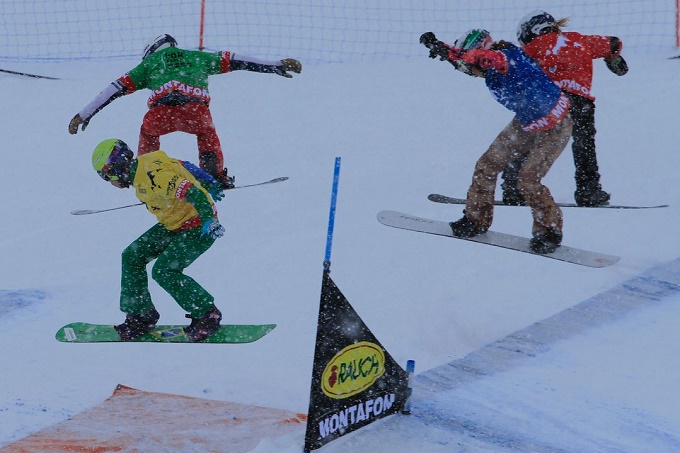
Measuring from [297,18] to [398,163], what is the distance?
6196 millimetres

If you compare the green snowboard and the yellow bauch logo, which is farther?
the green snowboard

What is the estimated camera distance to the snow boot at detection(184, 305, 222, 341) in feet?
20.8

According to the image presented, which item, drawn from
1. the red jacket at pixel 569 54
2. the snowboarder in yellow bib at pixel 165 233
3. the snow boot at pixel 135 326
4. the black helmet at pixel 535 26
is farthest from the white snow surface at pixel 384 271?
the black helmet at pixel 535 26

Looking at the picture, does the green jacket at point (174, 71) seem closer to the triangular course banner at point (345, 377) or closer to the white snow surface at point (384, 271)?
the white snow surface at point (384, 271)

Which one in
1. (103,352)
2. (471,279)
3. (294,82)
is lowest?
(103,352)

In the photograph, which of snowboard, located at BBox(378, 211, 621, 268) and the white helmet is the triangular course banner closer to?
snowboard, located at BBox(378, 211, 621, 268)

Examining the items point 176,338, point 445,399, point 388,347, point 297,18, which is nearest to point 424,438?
point 445,399

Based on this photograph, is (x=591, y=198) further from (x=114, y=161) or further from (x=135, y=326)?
(x=114, y=161)

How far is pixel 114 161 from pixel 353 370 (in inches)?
82.9

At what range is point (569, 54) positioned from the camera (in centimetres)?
784

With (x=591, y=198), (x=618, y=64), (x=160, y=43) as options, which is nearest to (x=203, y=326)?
(x=160, y=43)

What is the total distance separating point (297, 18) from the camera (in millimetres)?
15688

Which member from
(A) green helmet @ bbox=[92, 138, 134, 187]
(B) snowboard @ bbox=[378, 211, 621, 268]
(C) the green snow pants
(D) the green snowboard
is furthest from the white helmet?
(D) the green snowboard

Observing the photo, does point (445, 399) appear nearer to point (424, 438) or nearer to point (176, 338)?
point (424, 438)
